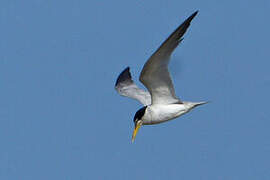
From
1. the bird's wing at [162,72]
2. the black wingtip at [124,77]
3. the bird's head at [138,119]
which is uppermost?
the black wingtip at [124,77]

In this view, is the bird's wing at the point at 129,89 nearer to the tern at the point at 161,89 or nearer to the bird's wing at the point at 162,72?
the tern at the point at 161,89

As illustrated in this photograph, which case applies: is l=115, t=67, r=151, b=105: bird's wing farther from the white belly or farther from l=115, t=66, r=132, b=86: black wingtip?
the white belly

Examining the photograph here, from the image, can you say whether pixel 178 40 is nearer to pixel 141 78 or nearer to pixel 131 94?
pixel 141 78

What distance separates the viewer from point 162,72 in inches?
480

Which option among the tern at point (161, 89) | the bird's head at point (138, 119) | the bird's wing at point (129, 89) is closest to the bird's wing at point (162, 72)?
the tern at point (161, 89)

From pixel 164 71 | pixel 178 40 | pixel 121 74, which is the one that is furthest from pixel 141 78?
pixel 121 74

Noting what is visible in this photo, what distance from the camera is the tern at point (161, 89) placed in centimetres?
1138

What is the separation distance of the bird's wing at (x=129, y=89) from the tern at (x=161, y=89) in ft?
5.17

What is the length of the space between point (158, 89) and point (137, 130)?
110cm

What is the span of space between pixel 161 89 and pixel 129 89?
118 inches

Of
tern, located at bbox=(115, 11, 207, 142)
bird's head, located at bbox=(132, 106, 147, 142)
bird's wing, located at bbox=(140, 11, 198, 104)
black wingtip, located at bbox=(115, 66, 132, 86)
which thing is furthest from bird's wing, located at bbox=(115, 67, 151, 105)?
bird's wing, located at bbox=(140, 11, 198, 104)

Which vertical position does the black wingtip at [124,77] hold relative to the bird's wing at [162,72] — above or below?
above

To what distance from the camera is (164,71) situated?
12141mm

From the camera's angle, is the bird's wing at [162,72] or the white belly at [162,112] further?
the white belly at [162,112]
